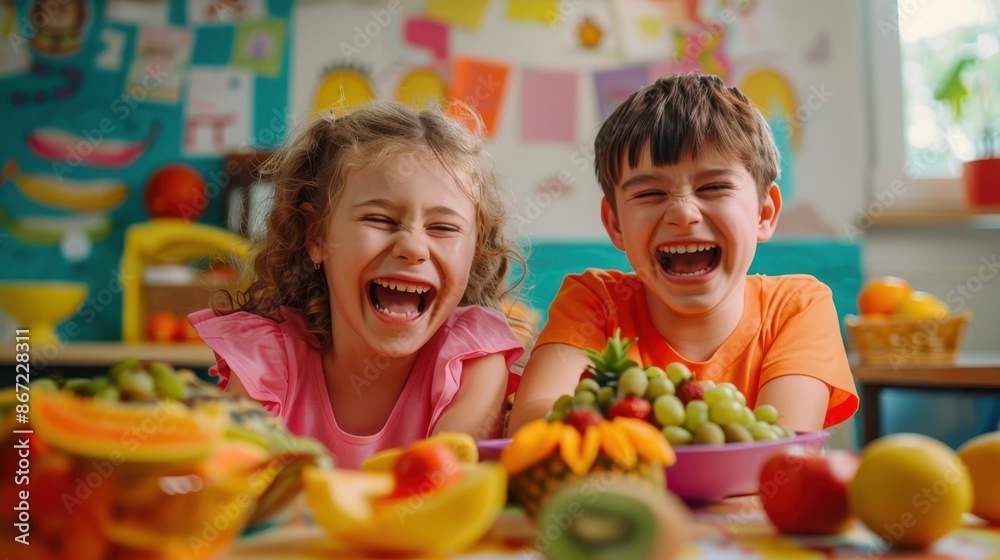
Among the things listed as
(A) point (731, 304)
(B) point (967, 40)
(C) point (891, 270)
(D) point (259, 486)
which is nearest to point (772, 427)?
(D) point (259, 486)

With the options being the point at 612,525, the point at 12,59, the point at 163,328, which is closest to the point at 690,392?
the point at 612,525

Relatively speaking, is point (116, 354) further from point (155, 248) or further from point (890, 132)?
point (890, 132)

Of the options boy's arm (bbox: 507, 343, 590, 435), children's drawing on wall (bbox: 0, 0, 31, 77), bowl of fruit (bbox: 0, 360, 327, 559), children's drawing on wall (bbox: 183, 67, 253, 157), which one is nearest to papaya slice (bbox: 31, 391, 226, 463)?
bowl of fruit (bbox: 0, 360, 327, 559)

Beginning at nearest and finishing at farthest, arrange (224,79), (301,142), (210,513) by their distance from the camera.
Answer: (210,513) < (301,142) < (224,79)

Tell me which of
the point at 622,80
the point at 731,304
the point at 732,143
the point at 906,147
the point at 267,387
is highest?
the point at 622,80

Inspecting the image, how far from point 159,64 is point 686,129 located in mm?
2734

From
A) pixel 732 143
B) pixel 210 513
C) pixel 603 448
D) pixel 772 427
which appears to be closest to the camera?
pixel 210 513

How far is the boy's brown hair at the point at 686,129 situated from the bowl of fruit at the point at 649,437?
17.6 inches

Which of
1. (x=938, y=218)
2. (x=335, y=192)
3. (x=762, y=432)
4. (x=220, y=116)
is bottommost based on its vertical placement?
(x=762, y=432)

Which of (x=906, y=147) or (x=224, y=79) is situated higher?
(x=224, y=79)

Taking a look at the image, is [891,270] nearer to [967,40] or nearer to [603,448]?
[967,40]

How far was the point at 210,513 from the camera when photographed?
1.32 feet

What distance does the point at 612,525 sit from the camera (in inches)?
15.3

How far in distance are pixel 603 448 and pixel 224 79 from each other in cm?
301
